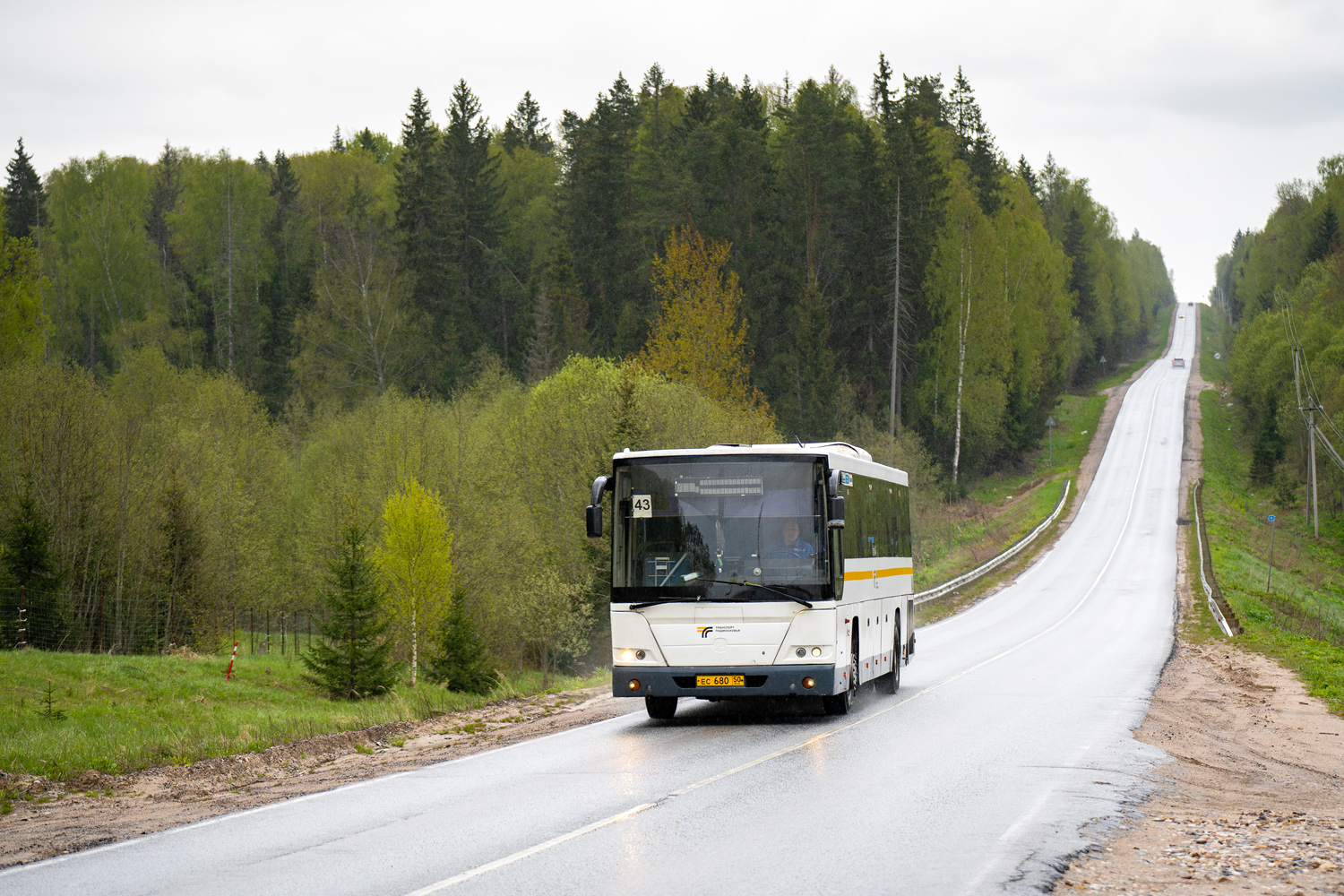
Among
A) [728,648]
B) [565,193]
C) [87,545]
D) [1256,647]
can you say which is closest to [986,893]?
[728,648]

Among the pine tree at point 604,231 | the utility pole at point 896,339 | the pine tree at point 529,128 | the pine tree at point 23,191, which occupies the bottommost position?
the utility pole at point 896,339

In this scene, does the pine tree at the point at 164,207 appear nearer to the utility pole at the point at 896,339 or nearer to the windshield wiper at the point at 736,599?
the utility pole at the point at 896,339

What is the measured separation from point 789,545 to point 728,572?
87 cm

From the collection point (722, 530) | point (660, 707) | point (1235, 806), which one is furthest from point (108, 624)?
point (1235, 806)

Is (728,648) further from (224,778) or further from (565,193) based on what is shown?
(565,193)

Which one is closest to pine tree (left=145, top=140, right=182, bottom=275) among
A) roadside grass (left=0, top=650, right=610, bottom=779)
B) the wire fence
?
the wire fence

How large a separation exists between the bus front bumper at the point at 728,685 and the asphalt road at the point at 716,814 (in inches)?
20.0

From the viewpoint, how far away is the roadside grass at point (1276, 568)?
1160 inches

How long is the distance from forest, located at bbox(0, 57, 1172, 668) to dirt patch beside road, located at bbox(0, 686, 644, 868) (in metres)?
19.4

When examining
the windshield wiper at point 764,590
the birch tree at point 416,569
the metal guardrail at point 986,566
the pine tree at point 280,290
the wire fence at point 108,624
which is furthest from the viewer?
the pine tree at point 280,290

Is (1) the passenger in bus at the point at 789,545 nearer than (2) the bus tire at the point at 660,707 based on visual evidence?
Yes

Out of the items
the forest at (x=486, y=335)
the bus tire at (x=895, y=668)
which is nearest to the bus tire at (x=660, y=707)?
the bus tire at (x=895, y=668)

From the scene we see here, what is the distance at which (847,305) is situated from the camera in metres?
69.7

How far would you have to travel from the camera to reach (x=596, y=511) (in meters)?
15.1
